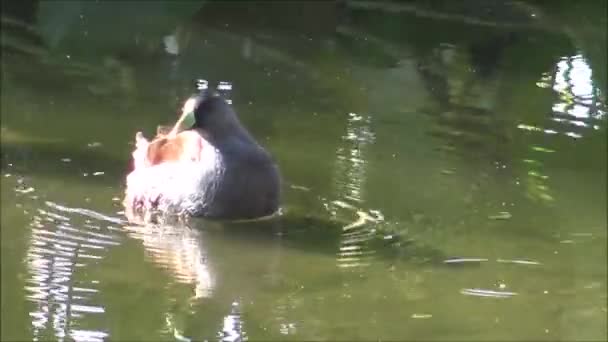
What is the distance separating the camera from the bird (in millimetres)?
5703

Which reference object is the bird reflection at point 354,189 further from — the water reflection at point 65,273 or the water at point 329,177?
the water reflection at point 65,273

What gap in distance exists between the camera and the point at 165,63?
8.45m

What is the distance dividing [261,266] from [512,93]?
10.7ft

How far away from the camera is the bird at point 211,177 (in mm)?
5703

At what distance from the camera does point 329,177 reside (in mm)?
6289

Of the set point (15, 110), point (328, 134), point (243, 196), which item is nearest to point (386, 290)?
point (243, 196)

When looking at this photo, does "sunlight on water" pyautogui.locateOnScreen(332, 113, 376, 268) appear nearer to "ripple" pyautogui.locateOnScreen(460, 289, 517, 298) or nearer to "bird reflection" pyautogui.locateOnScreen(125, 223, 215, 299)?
"ripple" pyautogui.locateOnScreen(460, 289, 517, 298)

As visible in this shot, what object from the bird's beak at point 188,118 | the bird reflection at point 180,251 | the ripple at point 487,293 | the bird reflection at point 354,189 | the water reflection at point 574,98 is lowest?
the ripple at point 487,293

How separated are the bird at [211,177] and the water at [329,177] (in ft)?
0.29

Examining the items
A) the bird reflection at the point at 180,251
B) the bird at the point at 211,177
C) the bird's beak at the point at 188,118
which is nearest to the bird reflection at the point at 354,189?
the bird at the point at 211,177

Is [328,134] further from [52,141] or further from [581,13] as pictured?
[581,13]

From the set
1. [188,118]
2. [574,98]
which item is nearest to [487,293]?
[188,118]

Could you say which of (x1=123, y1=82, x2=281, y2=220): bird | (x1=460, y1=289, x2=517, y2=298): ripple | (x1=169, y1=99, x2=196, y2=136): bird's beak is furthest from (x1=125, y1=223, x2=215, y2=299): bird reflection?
(x1=460, y1=289, x2=517, y2=298): ripple

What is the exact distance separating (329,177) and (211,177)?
788 millimetres
